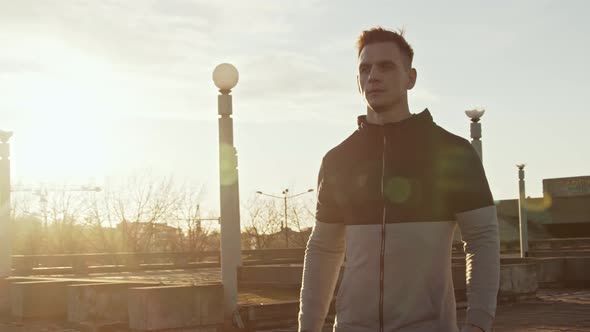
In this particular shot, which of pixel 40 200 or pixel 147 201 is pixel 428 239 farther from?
pixel 40 200

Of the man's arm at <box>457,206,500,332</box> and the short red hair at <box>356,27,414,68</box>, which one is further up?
the short red hair at <box>356,27,414,68</box>

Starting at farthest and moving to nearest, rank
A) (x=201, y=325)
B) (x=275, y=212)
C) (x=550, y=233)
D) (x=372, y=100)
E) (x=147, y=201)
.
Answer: (x=275, y=212)
(x=550, y=233)
(x=147, y=201)
(x=201, y=325)
(x=372, y=100)

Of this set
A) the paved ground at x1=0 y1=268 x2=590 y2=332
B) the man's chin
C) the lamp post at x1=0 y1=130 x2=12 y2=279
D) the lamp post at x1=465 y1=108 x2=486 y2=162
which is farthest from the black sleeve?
the lamp post at x1=0 y1=130 x2=12 y2=279

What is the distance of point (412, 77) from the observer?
3359 mm

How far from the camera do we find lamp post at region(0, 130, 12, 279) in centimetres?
1805

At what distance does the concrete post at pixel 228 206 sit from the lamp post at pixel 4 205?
6837mm

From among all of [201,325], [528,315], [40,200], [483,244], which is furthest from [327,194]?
[40,200]

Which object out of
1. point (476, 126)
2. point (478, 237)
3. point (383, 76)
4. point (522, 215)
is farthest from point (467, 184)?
point (522, 215)

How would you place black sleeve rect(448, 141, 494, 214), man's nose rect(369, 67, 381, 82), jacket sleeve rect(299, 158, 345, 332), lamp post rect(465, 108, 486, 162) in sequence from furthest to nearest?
lamp post rect(465, 108, 486, 162) → jacket sleeve rect(299, 158, 345, 332) → man's nose rect(369, 67, 381, 82) → black sleeve rect(448, 141, 494, 214)

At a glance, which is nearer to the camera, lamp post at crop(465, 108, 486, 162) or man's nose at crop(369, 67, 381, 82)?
man's nose at crop(369, 67, 381, 82)

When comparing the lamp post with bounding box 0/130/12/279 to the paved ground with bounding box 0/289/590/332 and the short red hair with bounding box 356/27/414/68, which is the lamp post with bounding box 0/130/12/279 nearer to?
the paved ground with bounding box 0/289/590/332

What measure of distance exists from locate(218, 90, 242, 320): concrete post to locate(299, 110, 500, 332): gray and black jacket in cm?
928

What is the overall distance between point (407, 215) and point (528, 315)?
12.5 meters

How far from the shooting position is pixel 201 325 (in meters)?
12.2
